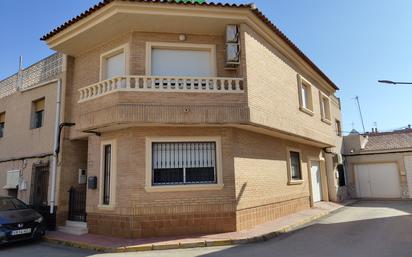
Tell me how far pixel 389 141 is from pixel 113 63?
2098cm

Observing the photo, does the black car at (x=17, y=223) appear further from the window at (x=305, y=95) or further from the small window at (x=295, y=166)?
the window at (x=305, y=95)

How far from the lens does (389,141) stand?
2380cm

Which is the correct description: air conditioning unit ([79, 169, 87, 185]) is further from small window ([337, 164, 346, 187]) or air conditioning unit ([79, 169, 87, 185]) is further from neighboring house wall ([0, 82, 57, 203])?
small window ([337, 164, 346, 187])

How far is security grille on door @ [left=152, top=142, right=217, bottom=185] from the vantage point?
9.87 metres

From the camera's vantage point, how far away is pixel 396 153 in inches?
859

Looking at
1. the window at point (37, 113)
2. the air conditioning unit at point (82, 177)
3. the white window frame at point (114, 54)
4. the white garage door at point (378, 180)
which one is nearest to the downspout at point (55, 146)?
the air conditioning unit at point (82, 177)

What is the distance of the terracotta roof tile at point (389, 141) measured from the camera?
22406mm

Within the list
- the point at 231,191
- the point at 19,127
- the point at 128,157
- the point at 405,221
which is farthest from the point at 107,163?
the point at 405,221

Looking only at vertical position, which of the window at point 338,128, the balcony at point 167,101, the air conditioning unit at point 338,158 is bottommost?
the air conditioning unit at point 338,158

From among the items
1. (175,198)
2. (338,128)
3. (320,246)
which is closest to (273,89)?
(175,198)

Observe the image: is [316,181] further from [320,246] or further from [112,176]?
[112,176]

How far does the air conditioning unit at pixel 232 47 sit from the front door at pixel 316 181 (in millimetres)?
9144

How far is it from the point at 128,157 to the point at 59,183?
3.63m

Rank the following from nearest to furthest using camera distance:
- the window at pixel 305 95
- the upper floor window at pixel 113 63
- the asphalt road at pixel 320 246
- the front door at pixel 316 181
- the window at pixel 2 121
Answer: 1. the asphalt road at pixel 320 246
2. the upper floor window at pixel 113 63
3. the window at pixel 305 95
4. the window at pixel 2 121
5. the front door at pixel 316 181
